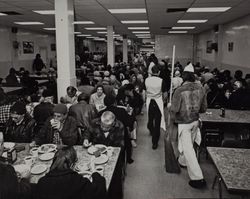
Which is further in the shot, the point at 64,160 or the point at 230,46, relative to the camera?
the point at 230,46

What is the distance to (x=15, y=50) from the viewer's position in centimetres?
1257

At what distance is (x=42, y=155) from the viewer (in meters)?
2.73

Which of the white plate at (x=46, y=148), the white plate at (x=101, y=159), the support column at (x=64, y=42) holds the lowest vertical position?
the white plate at (x=101, y=159)

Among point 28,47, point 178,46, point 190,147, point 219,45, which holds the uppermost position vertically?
point 178,46

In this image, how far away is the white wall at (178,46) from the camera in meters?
18.0

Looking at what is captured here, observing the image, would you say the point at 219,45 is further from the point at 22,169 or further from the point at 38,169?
the point at 22,169

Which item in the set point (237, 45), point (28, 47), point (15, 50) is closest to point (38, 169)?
point (237, 45)

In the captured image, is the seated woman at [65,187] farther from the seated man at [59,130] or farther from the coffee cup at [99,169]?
the seated man at [59,130]

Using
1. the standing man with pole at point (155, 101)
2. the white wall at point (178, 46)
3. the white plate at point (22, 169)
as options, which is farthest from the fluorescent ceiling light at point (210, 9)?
the white wall at point (178, 46)

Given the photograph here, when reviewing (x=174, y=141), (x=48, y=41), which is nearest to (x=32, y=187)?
(x=174, y=141)

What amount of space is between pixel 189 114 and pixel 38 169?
7.23ft

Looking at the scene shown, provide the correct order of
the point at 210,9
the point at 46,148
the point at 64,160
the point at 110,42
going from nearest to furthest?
the point at 64,160 < the point at 46,148 < the point at 210,9 < the point at 110,42

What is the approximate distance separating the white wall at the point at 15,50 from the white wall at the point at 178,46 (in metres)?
7.98

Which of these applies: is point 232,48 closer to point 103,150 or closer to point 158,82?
point 158,82
